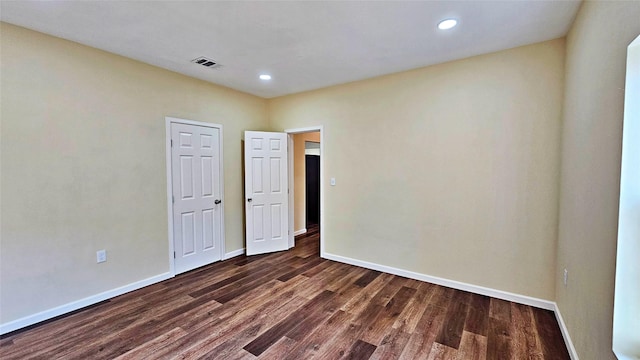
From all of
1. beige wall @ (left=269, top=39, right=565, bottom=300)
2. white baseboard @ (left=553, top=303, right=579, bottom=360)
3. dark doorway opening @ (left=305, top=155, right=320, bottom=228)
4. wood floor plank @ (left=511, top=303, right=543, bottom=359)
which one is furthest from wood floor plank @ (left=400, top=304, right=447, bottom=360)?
dark doorway opening @ (left=305, top=155, right=320, bottom=228)

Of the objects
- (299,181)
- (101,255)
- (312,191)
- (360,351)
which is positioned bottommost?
(360,351)

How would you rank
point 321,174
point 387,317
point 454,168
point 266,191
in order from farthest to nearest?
point 266,191 < point 321,174 < point 454,168 < point 387,317

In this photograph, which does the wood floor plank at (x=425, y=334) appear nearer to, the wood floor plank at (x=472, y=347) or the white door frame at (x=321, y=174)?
the wood floor plank at (x=472, y=347)

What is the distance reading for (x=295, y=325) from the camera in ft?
7.68

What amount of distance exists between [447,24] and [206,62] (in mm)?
2484

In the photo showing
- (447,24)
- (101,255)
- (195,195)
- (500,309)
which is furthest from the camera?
(195,195)

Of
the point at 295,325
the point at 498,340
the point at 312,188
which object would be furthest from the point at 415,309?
the point at 312,188

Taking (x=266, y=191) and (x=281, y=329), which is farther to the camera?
(x=266, y=191)

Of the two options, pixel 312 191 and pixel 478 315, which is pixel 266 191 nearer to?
pixel 312 191

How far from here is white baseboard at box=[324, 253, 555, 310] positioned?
2.62 m

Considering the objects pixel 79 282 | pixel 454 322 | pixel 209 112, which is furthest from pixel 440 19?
pixel 79 282

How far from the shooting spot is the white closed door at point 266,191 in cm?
419

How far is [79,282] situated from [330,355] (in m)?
2.56

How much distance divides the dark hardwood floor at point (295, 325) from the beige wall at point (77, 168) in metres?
0.36
